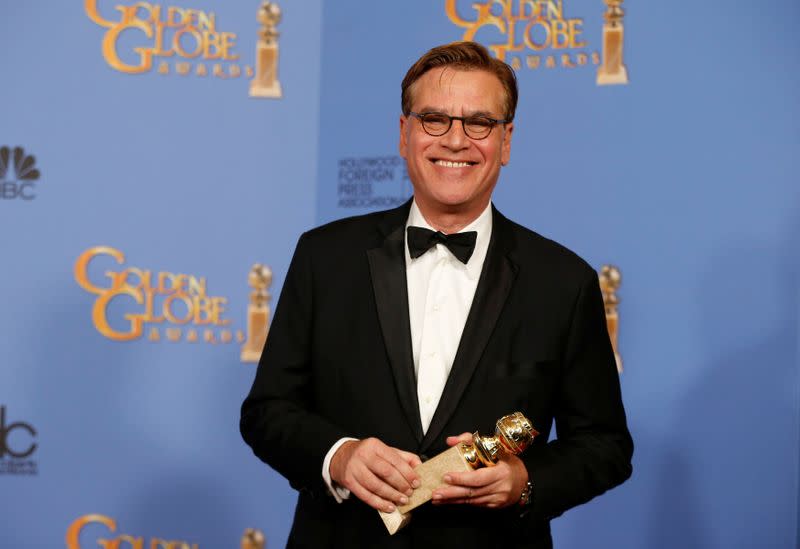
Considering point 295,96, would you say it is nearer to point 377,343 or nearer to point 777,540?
point 377,343

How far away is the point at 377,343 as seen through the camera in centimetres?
189

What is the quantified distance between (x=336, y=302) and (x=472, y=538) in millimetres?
537

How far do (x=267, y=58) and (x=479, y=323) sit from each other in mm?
1995

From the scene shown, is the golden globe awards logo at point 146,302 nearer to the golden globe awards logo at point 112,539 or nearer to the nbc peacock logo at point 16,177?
the nbc peacock logo at point 16,177

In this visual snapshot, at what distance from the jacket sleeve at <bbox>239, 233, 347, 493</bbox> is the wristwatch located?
354 mm

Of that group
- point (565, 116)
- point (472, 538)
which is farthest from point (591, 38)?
point (472, 538)

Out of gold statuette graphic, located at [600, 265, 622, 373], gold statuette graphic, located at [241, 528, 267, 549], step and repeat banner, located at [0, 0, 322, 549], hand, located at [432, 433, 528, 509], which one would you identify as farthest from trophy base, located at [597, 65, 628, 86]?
gold statuette graphic, located at [241, 528, 267, 549]

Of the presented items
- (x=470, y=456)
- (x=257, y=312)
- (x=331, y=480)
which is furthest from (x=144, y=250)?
(x=470, y=456)

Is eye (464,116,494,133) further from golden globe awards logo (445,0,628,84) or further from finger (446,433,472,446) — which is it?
golden globe awards logo (445,0,628,84)

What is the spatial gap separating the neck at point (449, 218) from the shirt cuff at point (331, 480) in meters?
0.51

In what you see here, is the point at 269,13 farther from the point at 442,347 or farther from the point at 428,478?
the point at 428,478

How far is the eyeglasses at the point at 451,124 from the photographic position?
76.3 inches

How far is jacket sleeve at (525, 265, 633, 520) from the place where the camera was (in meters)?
1.85

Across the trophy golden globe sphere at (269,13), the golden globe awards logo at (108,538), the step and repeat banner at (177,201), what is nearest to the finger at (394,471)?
the step and repeat banner at (177,201)
